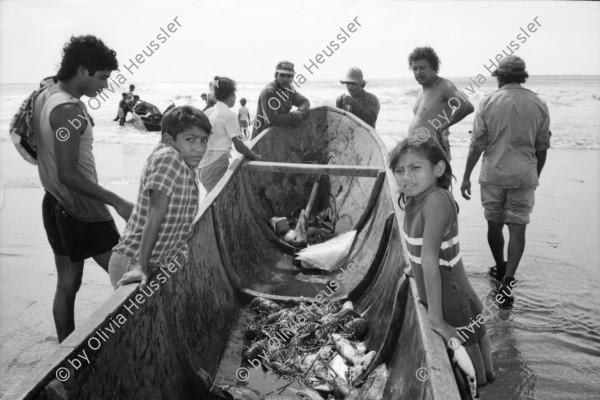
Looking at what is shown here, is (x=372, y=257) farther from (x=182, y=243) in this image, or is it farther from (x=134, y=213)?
(x=134, y=213)

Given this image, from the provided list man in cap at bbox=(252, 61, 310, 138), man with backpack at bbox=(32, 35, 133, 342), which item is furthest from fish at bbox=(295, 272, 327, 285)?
man in cap at bbox=(252, 61, 310, 138)

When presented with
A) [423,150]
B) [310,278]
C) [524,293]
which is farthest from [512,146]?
[423,150]

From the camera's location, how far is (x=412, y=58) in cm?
496

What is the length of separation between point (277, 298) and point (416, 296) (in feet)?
5.92

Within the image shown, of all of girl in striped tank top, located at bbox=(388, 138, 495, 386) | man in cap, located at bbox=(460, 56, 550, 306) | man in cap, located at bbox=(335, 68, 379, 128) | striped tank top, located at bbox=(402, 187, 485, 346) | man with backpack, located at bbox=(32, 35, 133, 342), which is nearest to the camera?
girl in striped tank top, located at bbox=(388, 138, 495, 386)

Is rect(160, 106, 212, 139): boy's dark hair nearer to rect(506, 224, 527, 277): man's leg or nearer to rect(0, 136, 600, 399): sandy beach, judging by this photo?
rect(0, 136, 600, 399): sandy beach

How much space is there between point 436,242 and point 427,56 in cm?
328

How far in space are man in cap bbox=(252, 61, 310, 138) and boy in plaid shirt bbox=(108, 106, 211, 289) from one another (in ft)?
12.2

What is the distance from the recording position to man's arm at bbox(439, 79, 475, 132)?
4.90 m

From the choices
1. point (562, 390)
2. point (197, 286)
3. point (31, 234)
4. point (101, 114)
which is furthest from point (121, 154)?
point (101, 114)

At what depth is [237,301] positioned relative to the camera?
3.92m

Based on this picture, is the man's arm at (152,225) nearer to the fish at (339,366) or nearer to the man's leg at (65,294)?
the man's leg at (65,294)

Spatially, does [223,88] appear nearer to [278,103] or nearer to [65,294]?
[278,103]

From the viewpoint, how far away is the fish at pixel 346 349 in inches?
121
